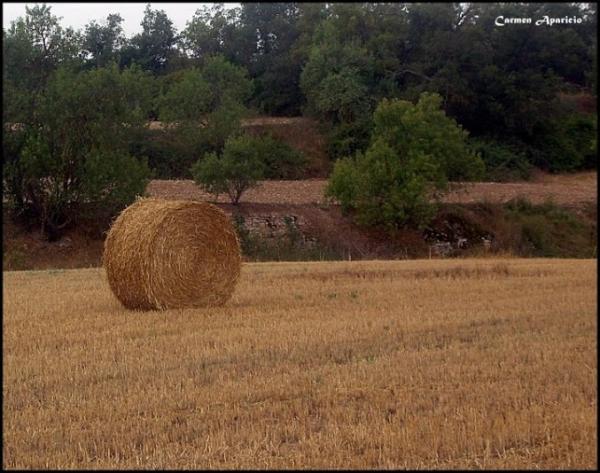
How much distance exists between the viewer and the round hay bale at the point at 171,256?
13766 millimetres

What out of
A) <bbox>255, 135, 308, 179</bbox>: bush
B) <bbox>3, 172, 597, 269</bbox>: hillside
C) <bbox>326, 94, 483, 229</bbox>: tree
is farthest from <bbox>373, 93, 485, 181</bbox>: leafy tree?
<bbox>255, 135, 308, 179</bbox>: bush

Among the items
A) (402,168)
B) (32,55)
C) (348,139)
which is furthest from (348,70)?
(32,55)

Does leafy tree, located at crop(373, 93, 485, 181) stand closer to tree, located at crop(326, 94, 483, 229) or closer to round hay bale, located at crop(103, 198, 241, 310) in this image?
tree, located at crop(326, 94, 483, 229)

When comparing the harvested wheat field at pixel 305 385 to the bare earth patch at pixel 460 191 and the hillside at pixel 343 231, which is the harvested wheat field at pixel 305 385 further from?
the bare earth patch at pixel 460 191

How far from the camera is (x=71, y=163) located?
3228 centimetres

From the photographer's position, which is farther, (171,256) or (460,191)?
(460,191)

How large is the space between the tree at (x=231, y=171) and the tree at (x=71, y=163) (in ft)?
9.50

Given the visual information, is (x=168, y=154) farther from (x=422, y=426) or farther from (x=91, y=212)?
(x=422, y=426)

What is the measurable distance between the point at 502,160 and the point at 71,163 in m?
28.0

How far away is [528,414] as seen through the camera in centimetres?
620

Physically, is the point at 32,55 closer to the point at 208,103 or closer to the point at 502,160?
the point at 208,103

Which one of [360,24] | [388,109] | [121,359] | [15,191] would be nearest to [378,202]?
[388,109]

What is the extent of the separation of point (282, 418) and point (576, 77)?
48981 mm

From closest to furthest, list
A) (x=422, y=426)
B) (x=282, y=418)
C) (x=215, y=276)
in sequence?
(x=422, y=426)
(x=282, y=418)
(x=215, y=276)
